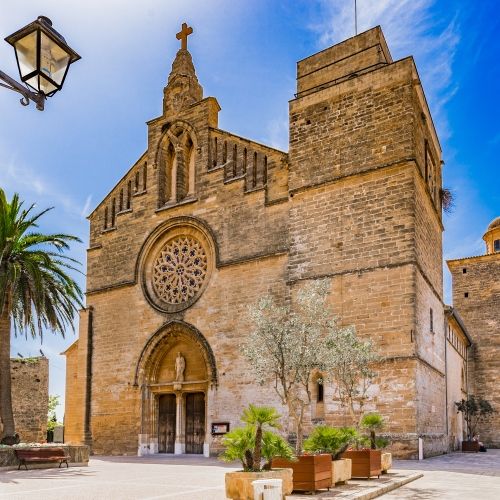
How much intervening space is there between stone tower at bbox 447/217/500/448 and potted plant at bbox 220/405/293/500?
93.7 ft

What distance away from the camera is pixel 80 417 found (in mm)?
26688

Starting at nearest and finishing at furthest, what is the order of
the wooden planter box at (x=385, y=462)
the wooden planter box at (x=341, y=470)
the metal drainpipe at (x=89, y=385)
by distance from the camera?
the wooden planter box at (x=341, y=470)
the wooden planter box at (x=385, y=462)
the metal drainpipe at (x=89, y=385)

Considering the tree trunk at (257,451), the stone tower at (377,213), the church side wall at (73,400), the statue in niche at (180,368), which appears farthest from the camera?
the church side wall at (73,400)

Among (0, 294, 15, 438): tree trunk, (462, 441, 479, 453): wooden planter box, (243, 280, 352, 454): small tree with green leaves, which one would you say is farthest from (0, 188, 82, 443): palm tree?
(462, 441, 479, 453): wooden planter box

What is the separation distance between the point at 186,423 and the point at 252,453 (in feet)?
50.2

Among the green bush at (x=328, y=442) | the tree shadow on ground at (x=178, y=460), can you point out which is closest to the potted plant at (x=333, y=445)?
the green bush at (x=328, y=442)

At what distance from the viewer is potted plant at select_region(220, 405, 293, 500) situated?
929 centimetres

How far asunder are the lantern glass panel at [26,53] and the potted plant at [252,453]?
20.8 ft

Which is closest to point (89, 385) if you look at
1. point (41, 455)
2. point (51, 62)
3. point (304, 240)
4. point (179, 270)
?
point (179, 270)

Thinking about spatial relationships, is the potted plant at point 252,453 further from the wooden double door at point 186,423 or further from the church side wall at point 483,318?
the church side wall at point 483,318

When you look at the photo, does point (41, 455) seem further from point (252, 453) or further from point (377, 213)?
point (377, 213)

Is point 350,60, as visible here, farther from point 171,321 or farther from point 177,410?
point 177,410

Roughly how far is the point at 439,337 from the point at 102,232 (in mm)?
14598

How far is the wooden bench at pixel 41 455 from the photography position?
54.1 feet
